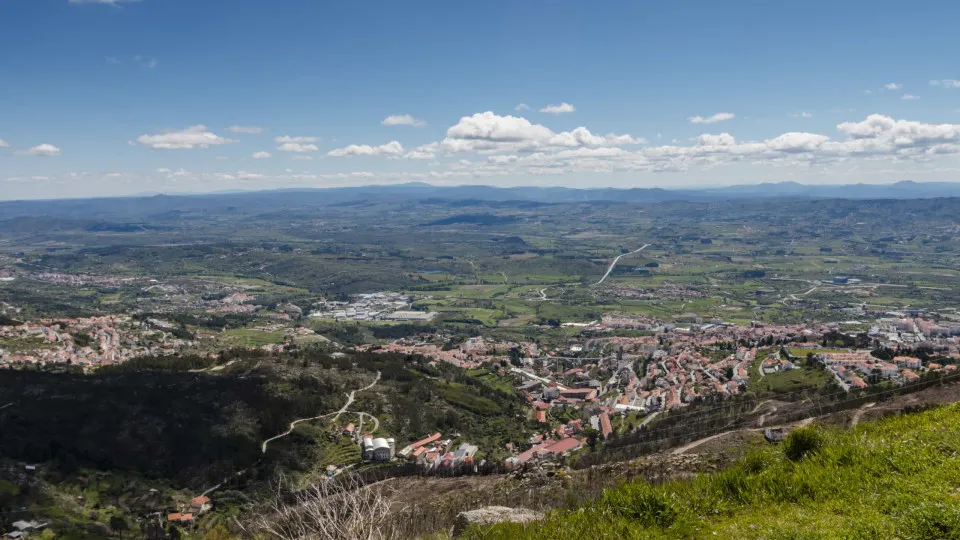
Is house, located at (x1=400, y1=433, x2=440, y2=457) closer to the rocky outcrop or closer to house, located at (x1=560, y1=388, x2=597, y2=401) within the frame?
house, located at (x1=560, y1=388, x2=597, y2=401)

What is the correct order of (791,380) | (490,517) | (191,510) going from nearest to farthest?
(490,517) < (191,510) < (791,380)

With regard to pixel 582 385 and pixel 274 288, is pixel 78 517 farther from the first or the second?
pixel 274 288

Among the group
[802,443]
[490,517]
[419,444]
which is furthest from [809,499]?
[419,444]

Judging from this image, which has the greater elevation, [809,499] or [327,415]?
[809,499]

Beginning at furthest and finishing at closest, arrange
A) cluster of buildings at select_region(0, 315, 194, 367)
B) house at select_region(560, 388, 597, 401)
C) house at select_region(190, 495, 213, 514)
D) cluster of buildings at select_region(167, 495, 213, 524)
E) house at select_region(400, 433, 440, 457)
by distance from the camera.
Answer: cluster of buildings at select_region(0, 315, 194, 367), house at select_region(560, 388, 597, 401), house at select_region(400, 433, 440, 457), house at select_region(190, 495, 213, 514), cluster of buildings at select_region(167, 495, 213, 524)

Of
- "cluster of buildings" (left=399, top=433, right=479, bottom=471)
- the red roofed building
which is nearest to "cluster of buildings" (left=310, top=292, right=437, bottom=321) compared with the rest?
the red roofed building

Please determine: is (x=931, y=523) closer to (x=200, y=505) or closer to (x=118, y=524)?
(x=118, y=524)

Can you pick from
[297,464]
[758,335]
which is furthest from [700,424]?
[758,335]
